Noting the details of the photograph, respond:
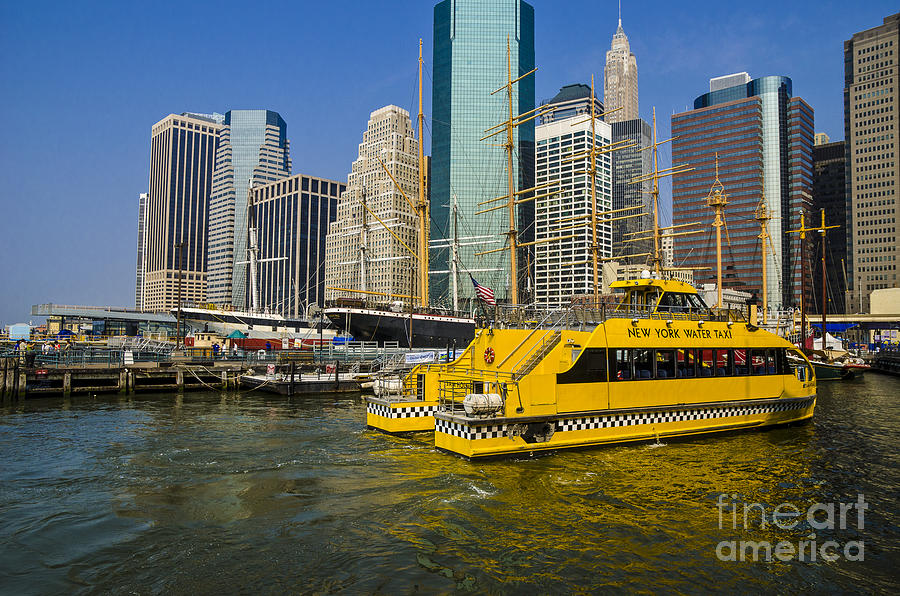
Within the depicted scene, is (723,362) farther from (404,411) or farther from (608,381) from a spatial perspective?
(404,411)

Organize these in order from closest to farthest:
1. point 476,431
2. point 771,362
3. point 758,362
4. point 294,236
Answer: point 476,431, point 758,362, point 771,362, point 294,236

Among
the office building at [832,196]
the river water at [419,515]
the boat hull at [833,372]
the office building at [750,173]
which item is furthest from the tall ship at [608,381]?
the office building at [832,196]

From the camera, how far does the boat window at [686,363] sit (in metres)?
15.8

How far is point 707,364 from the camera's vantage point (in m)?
16.3

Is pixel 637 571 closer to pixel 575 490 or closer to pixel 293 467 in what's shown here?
pixel 575 490

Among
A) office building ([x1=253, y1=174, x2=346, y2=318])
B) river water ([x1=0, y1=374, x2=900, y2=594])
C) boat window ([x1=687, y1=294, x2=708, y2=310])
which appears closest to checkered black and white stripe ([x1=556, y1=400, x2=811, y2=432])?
river water ([x1=0, y1=374, x2=900, y2=594])

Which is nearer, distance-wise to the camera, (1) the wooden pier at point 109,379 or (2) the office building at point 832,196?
(1) the wooden pier at point 109,379

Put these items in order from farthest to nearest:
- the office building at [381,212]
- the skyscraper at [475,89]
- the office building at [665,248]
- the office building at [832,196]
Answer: the office building at [832,196], the skyscraper at [475,89], the office building at [381,212], the office building at [665,248]

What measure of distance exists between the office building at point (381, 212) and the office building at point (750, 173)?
64050 mm

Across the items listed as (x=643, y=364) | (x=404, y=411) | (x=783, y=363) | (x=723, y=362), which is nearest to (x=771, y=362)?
(x=783, y=363)

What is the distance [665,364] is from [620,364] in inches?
73.2

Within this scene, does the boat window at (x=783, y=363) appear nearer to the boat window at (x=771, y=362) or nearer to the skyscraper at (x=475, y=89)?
the boat window at (x=771, y=362)

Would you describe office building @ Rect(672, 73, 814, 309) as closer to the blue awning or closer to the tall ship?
the blue awning

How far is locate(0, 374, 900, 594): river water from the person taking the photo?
705 centimetres
